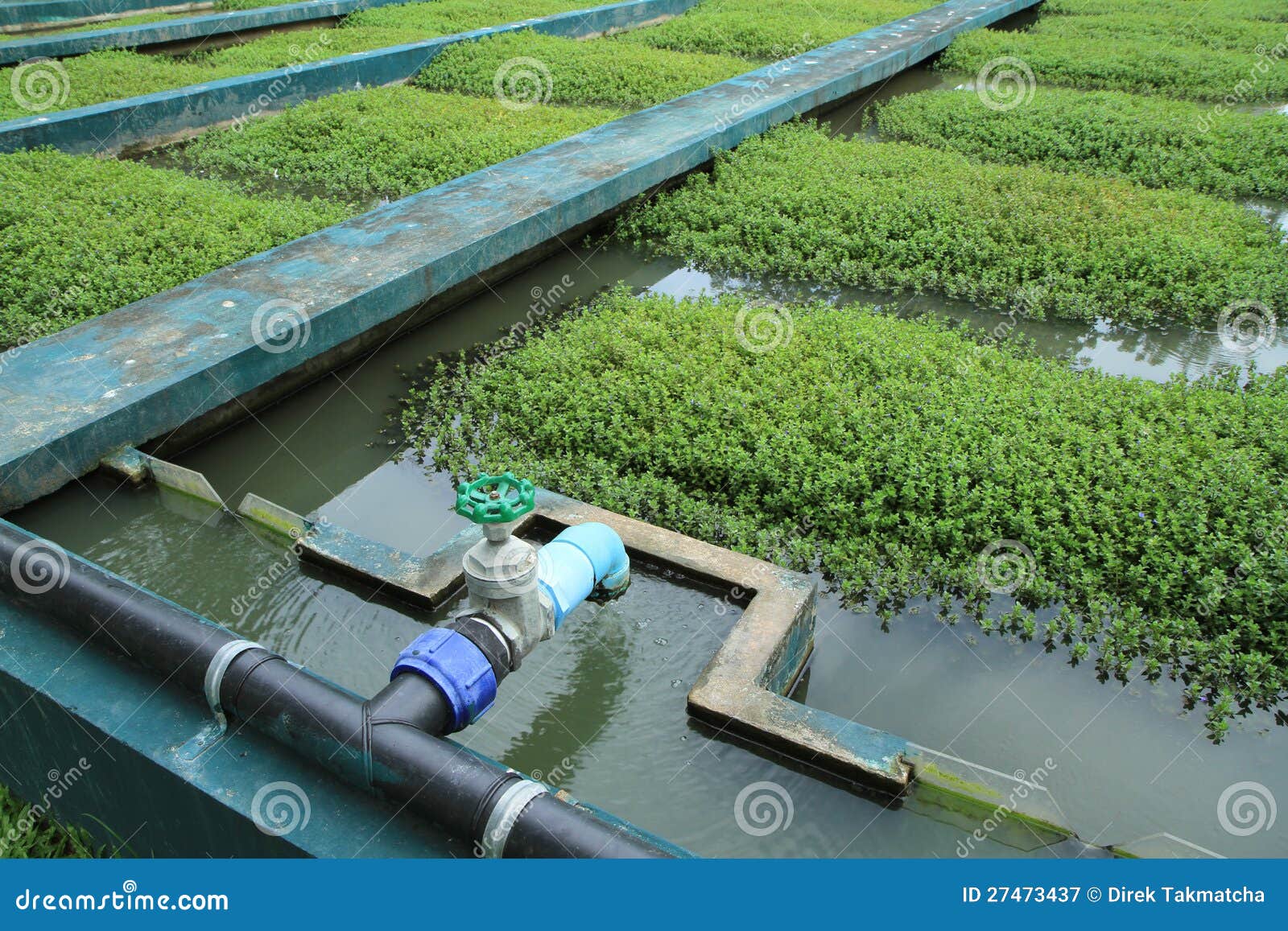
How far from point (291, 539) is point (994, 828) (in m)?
3.05

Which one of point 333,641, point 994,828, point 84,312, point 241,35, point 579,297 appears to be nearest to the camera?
point 994,828

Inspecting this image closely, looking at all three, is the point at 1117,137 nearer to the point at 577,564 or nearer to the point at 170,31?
the point at 577,564

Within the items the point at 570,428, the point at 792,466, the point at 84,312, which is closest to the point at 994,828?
the point at 792,466

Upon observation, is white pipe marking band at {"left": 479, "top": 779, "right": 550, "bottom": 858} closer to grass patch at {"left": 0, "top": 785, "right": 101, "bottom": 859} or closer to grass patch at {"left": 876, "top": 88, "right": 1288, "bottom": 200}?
grass patch at {"left": 0, "top": 785, "right": 101, "bottom": 859}

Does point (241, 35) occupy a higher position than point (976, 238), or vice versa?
point (241, 35)

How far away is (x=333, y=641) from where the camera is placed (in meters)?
3.80

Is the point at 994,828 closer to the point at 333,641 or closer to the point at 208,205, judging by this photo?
the point at 333,641

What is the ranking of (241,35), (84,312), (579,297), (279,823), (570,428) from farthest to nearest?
1. (241,35)
2. (579,297)
3. (84,312)
4. (570,428)
5. (279,823)

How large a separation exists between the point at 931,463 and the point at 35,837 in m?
3.94

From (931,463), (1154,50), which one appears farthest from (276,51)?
(1154,50)

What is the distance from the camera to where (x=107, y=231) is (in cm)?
682

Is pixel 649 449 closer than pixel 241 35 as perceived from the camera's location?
Yes

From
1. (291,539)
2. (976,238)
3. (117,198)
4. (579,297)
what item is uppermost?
(976,238)

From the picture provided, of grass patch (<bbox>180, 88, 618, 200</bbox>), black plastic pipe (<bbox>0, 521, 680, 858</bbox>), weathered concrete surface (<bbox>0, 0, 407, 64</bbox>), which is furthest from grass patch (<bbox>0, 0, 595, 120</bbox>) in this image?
black plastic pipe (<bbox>0, 521, 680, 858</bbox>)
